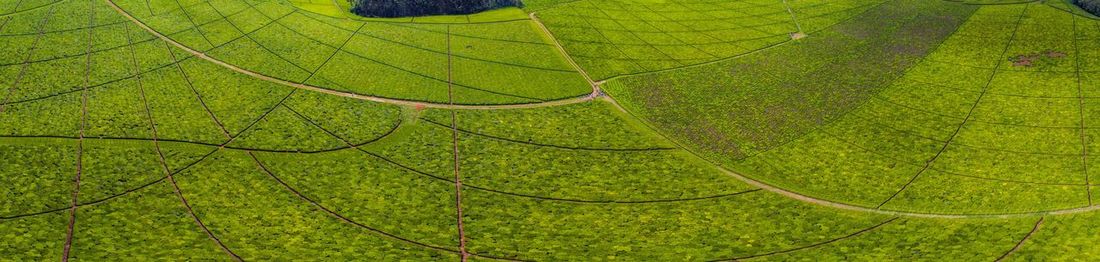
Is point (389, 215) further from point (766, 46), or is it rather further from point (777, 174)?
point (766, 46)

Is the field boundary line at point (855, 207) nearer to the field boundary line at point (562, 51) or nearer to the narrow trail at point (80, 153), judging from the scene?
the field boundary line at point (562, 51)

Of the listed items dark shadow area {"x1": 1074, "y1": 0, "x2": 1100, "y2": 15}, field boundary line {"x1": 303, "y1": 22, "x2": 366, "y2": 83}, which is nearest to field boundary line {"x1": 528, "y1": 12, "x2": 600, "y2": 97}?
field boundary line {"x1": 303, "y1": 22, "x2": 366, "y2": 83}

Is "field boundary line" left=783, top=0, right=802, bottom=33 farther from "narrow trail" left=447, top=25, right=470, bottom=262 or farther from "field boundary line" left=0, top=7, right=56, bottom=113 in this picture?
"field boundary line" left=0, top=7, right=56, bottom=113

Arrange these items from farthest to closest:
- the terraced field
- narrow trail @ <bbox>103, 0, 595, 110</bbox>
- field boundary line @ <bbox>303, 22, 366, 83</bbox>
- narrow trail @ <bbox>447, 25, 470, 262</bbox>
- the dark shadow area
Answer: the dark shadow area
field boundary line @ <bbox>303, 22, 366, 83</bbox>
narrow trail @ <bbox>103, 0, 595, 110</bbox>
the terraced field
narrow trail @ <bbox>447, 25, 470, 262</bbox>

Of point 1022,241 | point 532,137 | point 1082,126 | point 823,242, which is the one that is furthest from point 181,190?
point 1082,126

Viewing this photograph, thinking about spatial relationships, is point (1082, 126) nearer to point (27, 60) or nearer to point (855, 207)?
point (855, 207)

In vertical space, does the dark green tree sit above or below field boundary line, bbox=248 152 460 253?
above

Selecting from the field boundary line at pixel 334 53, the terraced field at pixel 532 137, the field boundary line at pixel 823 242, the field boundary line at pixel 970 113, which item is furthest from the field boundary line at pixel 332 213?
the field boundary line at pixel 970 113
